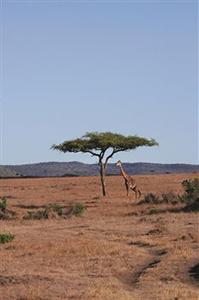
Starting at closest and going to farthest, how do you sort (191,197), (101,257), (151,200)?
(101,257), (191,197), (151,200)

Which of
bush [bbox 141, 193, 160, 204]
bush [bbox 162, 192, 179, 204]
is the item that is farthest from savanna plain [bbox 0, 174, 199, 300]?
bush [bbox 141, 193, 160, 204]

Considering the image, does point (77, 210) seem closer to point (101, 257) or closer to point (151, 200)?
point (151, 200)

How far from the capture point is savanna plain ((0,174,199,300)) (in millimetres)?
14508

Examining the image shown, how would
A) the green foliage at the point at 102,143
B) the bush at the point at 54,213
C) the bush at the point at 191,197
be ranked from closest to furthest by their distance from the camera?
the bush at the point at 54,213, the bush at the point at 191,197, the green foliage at the point at 102,143

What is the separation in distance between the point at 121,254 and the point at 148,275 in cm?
349

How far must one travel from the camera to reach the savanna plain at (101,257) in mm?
14508

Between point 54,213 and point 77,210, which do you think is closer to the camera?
point 54,213

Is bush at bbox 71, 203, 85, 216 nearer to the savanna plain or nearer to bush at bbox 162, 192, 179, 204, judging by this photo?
the savanna plain

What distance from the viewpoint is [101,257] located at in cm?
1939

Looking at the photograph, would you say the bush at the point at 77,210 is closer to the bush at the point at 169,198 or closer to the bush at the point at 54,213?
the bush at the point at 54,213

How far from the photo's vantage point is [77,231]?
26.7 metres

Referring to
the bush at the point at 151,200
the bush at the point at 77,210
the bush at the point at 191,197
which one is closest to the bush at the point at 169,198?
the bush at the point at 151,200

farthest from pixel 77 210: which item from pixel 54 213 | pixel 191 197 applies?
pixel 191 197

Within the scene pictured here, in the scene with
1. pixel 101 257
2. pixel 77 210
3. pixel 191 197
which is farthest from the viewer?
pixel 191 197
